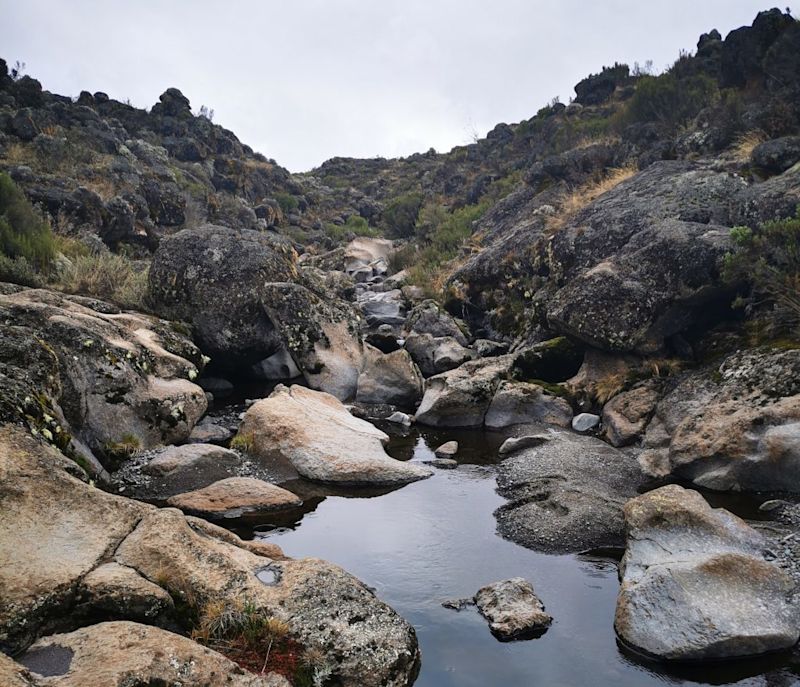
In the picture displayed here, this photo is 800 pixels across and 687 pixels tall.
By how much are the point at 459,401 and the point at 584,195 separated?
1513 cm

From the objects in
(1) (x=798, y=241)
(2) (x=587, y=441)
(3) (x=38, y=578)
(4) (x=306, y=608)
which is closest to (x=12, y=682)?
(3) (x=38, y=578)

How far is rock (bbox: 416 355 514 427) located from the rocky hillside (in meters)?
0.06

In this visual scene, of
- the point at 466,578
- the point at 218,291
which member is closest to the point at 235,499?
the point at 466,578

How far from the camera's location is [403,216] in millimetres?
50375

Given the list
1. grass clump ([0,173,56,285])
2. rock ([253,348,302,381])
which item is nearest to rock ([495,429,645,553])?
rock ([253,348,302,381])

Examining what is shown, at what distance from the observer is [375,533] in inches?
364

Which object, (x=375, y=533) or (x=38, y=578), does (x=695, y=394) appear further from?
(x=38, y=578)

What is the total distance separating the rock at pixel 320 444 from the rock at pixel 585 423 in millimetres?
4247

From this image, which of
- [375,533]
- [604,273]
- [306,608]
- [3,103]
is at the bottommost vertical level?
[375,533]

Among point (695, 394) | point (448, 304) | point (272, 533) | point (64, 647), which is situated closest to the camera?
point (64, 647)

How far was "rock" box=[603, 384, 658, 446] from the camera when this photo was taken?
1288 cm

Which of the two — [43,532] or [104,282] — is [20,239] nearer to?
[104,282]

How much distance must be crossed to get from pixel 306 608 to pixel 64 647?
79.8 inches

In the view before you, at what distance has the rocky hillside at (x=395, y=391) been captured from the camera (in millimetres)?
5594
